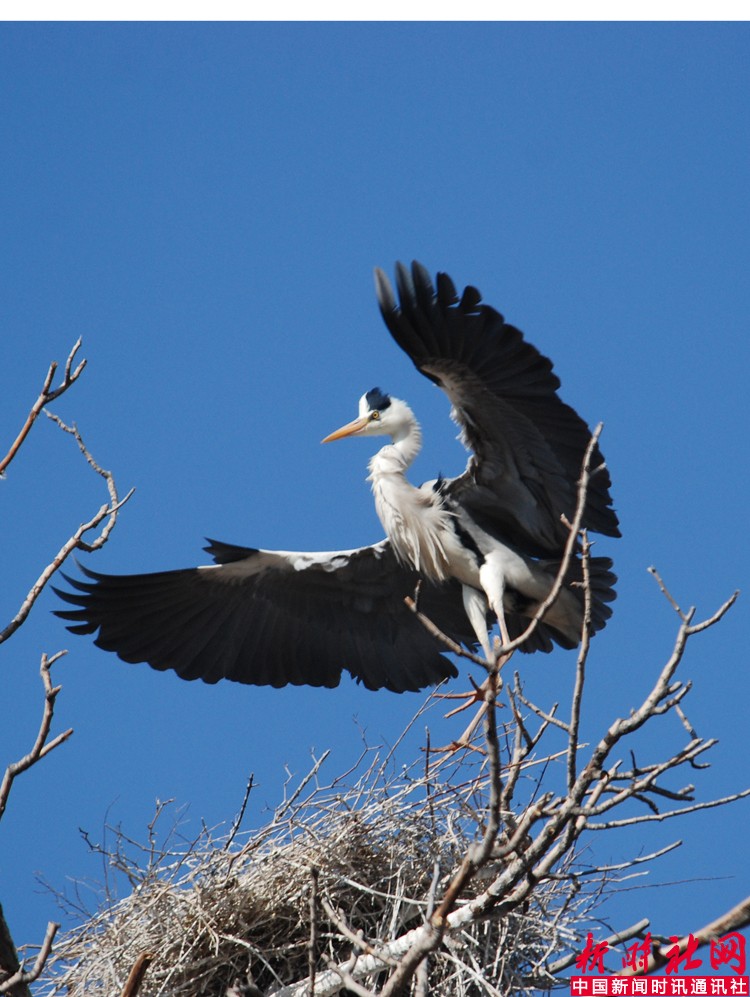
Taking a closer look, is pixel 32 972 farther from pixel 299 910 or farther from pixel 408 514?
pixel 408 514

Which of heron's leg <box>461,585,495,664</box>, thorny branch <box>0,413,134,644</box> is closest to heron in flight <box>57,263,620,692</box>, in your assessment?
heron's leg <box>461,585,495,664</box>

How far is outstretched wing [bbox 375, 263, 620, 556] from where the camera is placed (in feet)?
17.5

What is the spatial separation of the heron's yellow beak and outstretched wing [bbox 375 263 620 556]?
618 mm

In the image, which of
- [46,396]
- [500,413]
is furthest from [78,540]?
[500,413]

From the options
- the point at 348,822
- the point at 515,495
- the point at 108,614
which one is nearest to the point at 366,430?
the point at 515,495

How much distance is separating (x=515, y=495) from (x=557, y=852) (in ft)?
9.53

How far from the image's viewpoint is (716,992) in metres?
3.86

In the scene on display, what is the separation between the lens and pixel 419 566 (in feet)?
20.4

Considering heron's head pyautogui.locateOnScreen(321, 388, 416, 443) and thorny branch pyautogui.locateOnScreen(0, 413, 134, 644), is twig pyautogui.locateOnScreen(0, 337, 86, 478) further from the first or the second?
heron's head pyautogui.locateOnScreen(321, 388, 416, 443)

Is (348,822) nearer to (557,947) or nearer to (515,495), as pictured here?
(557,947)

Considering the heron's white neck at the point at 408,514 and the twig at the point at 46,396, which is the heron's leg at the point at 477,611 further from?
the twig at the point at 46,396

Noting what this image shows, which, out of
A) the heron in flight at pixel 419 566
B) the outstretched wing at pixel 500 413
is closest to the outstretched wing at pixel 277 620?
the heron in flight at pixel 419 566

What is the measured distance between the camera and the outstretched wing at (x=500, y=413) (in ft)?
17.5

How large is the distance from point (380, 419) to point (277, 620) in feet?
3.97
